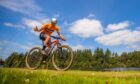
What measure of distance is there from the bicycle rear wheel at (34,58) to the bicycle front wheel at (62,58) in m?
1.10

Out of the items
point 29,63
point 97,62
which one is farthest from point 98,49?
point 29,63

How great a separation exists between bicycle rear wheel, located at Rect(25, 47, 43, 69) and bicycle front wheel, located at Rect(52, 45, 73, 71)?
110 cm

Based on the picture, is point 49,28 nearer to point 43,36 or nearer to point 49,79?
point 43,36

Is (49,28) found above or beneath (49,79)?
above

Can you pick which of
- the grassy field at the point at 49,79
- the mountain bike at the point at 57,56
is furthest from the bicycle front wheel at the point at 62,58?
the grassy field at the point at 49,79

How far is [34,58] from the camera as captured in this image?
1470 centimetres

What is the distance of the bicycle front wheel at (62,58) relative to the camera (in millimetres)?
13094

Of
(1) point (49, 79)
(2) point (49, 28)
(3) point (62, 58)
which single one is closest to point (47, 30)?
(2) point (49, 28)

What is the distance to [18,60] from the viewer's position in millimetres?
10820

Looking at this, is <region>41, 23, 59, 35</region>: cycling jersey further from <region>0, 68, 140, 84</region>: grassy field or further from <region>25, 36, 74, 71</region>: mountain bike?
<region>0, 68, 140, 84</region>: grassy field

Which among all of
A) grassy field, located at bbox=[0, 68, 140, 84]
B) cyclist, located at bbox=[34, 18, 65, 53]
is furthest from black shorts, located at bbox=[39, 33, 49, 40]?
grassy field, located at bbox=[0, 68, 140, 84]

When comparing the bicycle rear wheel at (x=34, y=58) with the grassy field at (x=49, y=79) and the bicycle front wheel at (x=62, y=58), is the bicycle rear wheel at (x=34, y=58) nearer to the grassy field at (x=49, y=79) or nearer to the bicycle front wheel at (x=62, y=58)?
the bicycle front wheel at (x=62, y=58)

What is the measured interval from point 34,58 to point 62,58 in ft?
7.01

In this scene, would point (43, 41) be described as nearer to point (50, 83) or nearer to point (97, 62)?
point (50, 83)
